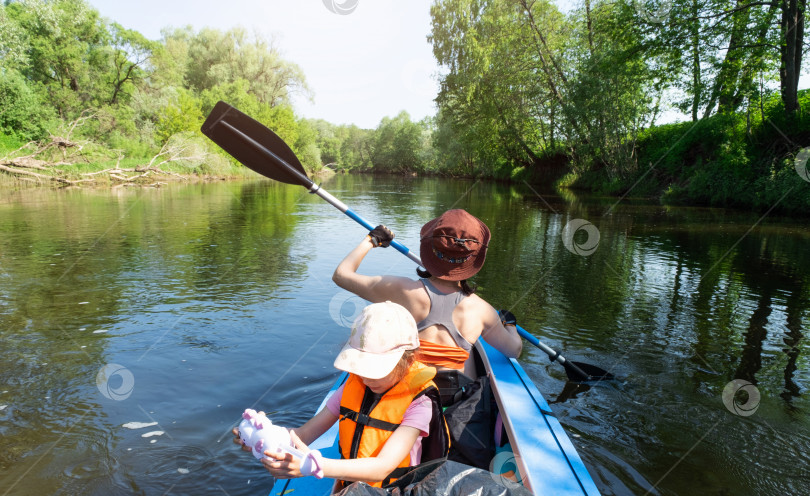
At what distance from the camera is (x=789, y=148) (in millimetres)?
13523

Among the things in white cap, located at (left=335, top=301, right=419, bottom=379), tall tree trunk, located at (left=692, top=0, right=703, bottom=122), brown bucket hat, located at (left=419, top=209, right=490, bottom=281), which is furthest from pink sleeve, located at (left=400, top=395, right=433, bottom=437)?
tall tree trunk, located at (left=692, top=0, right=703, bottom=122)

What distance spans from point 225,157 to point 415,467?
113 feet

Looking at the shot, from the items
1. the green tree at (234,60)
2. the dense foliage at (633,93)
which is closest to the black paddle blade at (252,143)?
the dense foliage at (633,93)

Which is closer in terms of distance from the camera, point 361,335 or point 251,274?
point 361,335

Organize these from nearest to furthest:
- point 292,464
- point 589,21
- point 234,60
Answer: point 292,464 → point 589,21 → point 234,60

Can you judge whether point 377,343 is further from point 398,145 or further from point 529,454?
point 398,145

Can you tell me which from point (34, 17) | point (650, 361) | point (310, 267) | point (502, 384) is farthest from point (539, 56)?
point (34, 17)

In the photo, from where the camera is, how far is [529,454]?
2127 mm

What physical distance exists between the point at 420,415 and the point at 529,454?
76cm

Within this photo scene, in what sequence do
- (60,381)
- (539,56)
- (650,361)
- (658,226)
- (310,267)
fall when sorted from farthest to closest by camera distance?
(539,56) < (658,226) < (310,267) < (650,361) < (60,381)

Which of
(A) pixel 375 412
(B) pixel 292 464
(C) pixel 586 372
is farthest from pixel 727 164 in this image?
(B) pixel 292 464

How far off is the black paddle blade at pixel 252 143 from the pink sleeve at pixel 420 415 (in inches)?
99.0

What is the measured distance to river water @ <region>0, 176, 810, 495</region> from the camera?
123 inches

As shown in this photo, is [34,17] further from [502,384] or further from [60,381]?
[502,384]
